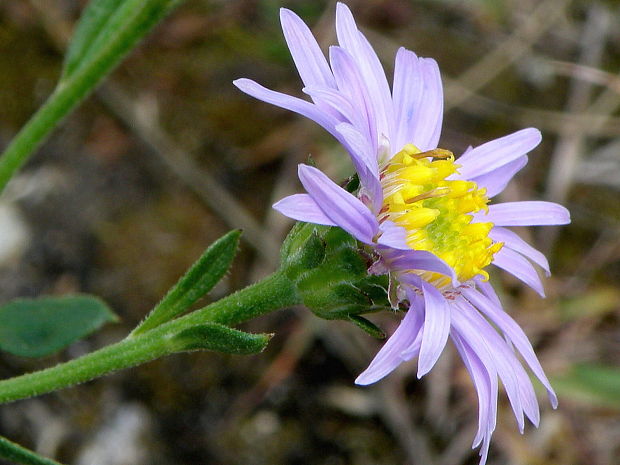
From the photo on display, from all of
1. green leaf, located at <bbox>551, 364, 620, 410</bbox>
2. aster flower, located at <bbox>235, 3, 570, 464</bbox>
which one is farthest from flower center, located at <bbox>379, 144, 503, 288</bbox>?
green leaf, located at <bbox>551, 364, 620, 410</bbox>

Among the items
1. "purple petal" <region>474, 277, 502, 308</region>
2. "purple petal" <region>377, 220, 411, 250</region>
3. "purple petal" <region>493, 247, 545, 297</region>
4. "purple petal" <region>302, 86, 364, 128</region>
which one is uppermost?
"purple petal" <region>302, 86, 364, 128</region>

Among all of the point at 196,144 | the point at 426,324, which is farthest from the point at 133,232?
the point at 426,324

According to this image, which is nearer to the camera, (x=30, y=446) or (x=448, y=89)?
(x=30, y=446)

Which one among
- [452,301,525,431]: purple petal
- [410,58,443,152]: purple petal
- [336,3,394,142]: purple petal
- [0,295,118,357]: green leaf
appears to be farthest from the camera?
[0,295,118,357]: green leaf

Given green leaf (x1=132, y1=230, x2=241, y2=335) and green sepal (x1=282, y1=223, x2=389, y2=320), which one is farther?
green leaf (x1=132, y1=230, x2=241, y2=335)

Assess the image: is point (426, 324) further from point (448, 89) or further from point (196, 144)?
point (448, 89)

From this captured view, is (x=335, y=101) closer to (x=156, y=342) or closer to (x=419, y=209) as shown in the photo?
(x=419, y=209)

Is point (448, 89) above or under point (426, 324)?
under

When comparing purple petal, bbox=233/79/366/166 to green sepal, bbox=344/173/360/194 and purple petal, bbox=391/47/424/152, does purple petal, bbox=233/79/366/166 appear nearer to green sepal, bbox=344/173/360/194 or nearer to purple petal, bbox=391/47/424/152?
green sepal, bbox=344/173/360/194
